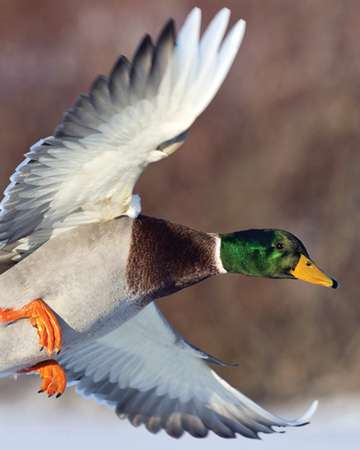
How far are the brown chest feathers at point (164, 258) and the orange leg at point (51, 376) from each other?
424mm

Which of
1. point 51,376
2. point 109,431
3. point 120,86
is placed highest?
point 120,86

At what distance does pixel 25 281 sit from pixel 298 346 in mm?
3763

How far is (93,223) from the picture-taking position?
3205mm

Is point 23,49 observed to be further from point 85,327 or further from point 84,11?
point 85,327

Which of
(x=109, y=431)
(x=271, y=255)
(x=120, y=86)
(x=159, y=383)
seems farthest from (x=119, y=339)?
(x=109, y=431)

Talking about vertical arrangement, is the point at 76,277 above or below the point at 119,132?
below

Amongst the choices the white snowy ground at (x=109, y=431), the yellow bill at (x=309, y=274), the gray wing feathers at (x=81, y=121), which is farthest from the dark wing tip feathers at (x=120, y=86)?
the white snowy ground at (x=109, y=431)

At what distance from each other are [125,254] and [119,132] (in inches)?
15.1

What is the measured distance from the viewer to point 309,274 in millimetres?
3406

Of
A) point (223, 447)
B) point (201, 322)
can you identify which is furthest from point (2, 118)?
point (223, 447)

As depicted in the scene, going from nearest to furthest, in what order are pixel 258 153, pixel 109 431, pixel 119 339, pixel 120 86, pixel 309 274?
1. pixel 120 86
2. pixel 309 274
3. pixel 119 339
4. pixel 109 431
5. pixel 258 153

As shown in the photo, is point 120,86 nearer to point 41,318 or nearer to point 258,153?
point 41,318

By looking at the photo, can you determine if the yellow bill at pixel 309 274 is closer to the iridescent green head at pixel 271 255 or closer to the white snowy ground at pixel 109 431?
the iridescent green head at pixel 271 255

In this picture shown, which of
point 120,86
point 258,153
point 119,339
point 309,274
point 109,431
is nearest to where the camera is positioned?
point 120,86
